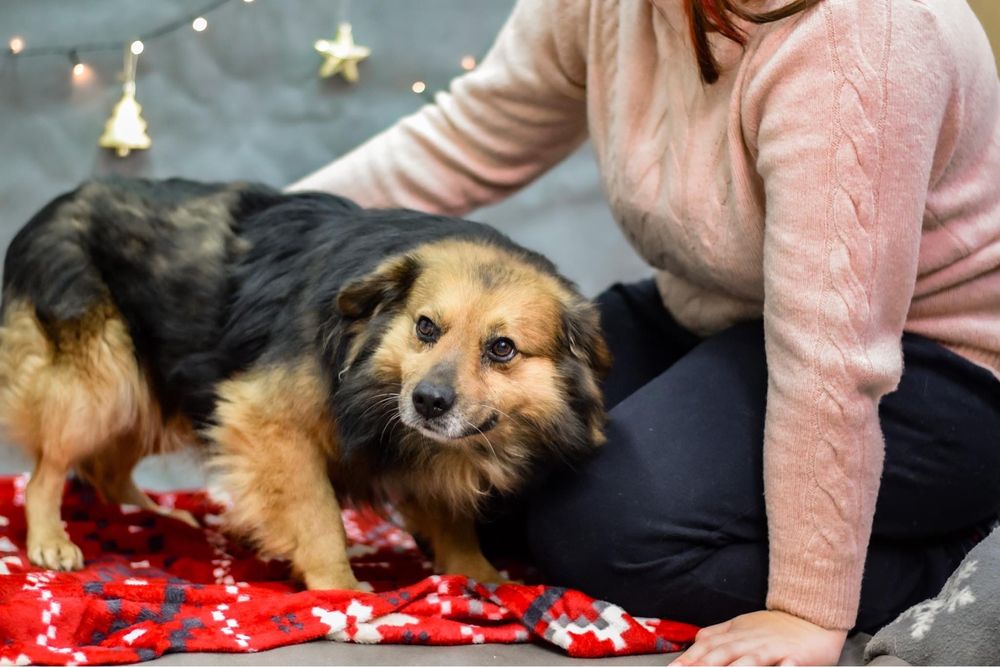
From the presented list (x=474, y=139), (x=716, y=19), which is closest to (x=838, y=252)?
(x=716, y=19)

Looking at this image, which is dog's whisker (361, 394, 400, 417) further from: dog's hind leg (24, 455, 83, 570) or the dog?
dog's hind leg (24, 455, 83, 570)

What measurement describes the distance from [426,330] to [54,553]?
83 centimetres

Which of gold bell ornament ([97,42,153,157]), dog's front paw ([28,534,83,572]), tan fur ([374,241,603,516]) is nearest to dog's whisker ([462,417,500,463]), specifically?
tan fur ([374,241,603,516])

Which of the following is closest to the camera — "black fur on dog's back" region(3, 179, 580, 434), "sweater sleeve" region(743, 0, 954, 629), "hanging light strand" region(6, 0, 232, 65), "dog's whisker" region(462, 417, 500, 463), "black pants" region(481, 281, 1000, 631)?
"sweater sleeve" region(743, 0, 954, 629)

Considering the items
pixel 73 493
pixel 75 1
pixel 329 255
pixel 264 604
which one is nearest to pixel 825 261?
pixel 329 255

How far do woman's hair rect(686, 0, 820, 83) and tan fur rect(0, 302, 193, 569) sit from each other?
1197 millimetres

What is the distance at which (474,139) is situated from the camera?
2.43m

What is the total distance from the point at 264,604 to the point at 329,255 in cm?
62

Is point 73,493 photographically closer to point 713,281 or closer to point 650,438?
point 650,438

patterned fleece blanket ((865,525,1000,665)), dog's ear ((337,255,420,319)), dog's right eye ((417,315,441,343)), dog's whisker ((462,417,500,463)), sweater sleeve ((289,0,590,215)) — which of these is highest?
sweater sleeve ((289,0,590,215))

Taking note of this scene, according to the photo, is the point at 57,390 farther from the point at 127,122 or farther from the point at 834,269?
the point at 834,269

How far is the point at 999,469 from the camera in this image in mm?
1895

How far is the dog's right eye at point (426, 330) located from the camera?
5.86 feet

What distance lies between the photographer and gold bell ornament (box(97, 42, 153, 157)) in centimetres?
300
